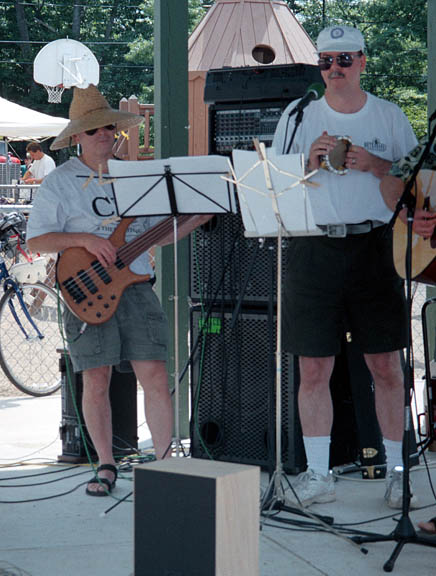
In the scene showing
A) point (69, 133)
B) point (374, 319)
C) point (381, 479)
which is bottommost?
point (381, 479)

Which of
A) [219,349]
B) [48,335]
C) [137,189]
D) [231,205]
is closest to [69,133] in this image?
[137,189]

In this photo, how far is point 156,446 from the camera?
458 centimetres

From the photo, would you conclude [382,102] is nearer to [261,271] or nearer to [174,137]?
[261,271]

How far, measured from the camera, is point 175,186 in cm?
410

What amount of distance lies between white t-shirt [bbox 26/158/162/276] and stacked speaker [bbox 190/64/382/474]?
0.60 meters

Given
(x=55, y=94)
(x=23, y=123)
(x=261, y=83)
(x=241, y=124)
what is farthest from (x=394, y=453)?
(x=55, y=94)

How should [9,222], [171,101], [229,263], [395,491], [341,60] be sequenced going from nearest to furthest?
[341,60], [395,491], [229,263], [171,101], [9,222]

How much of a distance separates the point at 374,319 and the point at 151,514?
1.76m

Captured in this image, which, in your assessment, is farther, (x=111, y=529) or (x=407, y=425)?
(x=111, y=529)

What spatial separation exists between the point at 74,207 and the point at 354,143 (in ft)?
4.48

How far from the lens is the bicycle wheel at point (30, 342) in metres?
7.23

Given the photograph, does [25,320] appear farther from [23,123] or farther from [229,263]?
[23,123]

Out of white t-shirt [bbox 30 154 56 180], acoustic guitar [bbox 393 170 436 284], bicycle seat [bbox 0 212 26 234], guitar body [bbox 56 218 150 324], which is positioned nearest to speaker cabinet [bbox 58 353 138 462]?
guitar body [bbox 56 218 150 324]

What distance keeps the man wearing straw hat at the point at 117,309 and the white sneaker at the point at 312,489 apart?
0.64 metres
